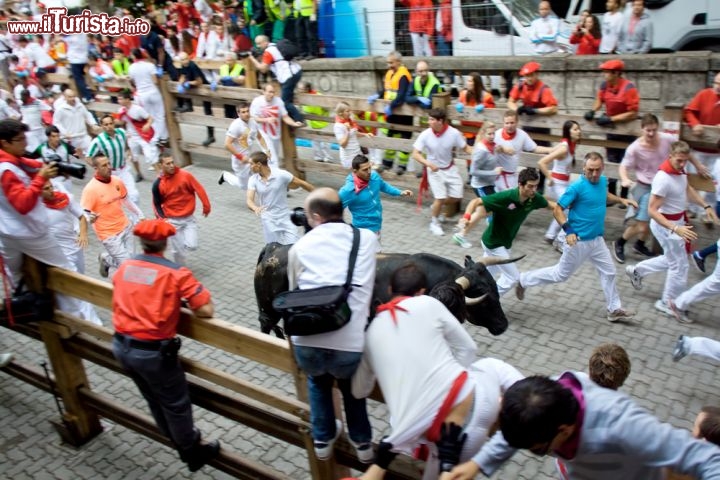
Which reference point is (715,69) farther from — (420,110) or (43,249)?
(43,249)

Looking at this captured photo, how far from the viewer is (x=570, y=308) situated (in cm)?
707

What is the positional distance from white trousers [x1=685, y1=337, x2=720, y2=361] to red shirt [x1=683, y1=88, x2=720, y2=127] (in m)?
3.73

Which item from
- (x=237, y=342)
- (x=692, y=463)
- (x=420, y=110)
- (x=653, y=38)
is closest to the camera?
(x=692, y=463)

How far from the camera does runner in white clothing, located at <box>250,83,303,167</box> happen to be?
10.7 m

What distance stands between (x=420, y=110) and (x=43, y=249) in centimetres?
638

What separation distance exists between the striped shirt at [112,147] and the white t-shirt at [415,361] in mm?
6819

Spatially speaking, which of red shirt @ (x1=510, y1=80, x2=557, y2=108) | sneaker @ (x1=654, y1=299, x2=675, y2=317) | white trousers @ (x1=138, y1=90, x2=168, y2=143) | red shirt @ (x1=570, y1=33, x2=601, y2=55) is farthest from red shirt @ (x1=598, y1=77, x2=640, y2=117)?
white trousers @ (x1=138, y1=90, x2=168, y2=143)

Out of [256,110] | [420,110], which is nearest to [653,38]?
[420,110]

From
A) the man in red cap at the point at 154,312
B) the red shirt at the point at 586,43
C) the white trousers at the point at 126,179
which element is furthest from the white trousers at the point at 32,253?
the red shirt at the point at 586,43

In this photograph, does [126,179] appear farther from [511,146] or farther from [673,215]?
[673,215]

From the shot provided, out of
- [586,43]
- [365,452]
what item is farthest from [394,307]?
[586,43]

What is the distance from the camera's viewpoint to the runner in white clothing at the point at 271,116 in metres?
10.7

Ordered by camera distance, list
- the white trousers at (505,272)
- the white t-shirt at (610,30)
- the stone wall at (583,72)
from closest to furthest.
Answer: the white trousers at (505,272)
the stone wall at (583,72)
the white t-shirt at (610,30)

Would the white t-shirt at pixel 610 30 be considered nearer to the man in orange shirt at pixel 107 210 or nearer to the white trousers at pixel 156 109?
the white trousers at pixel 156 109
